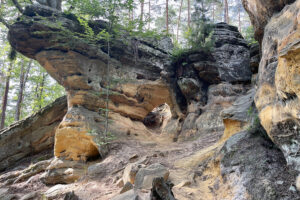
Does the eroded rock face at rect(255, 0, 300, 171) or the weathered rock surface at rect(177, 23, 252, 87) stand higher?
the weathered rock surface at rect(177, 23, 252, 87)

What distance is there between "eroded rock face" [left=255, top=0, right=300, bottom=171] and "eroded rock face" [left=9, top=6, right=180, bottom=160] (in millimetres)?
6151

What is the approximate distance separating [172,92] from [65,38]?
6.94 meters

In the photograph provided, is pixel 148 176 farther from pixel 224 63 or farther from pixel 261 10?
pixel 224 63

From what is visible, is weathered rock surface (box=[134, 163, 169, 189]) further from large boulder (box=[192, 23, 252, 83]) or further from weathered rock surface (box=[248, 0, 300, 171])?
large boulder (box=[192, 23, 252, 83])

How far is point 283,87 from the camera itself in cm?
332

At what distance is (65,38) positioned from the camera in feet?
34.5

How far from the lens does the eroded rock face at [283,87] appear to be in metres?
2.99

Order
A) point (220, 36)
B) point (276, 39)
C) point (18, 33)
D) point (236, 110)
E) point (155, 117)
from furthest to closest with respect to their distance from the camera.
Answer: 1. point (155, 117)
2. point (220, 36)
3. point (18, 33)
4. point (236, 110)
5. point (276, 39)

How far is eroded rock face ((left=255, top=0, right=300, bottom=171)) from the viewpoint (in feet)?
9.81

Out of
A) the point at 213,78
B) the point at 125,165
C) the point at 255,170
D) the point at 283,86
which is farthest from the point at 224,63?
the point at 255,170

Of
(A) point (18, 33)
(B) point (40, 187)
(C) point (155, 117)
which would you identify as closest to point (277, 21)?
(B) point (40, 187)

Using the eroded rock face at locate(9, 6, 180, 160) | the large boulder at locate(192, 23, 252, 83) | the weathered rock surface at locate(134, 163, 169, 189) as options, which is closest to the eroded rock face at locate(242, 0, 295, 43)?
the weathered rock surface at locate(134, 163, 169, 189)

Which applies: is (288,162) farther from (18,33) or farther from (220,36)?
(18,33)

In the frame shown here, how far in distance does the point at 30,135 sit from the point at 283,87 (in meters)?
13.0
